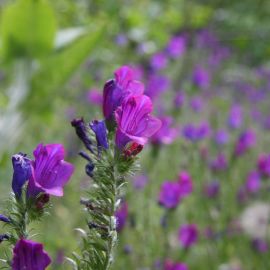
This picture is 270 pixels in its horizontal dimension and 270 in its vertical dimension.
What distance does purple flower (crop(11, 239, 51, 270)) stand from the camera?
2.79ft

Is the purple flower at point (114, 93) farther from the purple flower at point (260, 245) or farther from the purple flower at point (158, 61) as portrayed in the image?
the purple flower at point (158, 61)

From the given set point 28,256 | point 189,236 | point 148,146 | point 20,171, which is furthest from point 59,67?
point 148,146

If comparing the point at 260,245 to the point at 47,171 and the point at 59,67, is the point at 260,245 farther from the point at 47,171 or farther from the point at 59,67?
the point at 47,171

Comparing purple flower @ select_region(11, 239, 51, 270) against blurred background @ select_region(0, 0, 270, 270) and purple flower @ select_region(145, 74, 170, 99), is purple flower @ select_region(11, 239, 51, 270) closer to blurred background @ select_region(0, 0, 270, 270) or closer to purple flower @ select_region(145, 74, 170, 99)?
blurred background @ select_region(0, 0, 270, 270)

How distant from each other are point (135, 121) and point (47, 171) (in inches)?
7.7

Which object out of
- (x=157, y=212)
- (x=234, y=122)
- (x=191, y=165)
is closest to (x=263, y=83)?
(x=234, y=122)

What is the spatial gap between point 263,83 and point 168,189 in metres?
8.75

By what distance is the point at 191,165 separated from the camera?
15.5 ft

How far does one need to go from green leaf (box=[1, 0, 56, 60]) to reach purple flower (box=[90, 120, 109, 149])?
1.52m

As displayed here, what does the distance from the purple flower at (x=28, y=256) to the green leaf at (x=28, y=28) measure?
177cm

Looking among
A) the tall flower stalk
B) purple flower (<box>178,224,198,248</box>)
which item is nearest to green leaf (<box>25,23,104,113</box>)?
purple flower (<box>178,224,198,248</box>)

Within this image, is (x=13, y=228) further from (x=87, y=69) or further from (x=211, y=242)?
(x=87, y=69)

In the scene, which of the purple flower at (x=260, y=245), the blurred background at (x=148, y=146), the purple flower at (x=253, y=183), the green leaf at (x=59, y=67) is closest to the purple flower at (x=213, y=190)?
the blurred background at (x=148, y=146)

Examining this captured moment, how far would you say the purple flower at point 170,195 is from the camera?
9.29 ft
